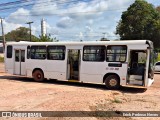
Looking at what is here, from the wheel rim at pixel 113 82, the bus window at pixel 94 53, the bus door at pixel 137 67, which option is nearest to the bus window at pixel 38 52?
the bus window at pixel 94 53

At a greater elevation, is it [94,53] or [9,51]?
[9,51]

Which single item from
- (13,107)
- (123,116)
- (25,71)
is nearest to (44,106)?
(13,107)

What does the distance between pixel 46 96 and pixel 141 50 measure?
19.5 ft

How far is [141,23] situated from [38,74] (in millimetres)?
33275

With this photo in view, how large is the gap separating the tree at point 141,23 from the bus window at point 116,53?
3338 cm

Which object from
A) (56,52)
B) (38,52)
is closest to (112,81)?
(56,52)

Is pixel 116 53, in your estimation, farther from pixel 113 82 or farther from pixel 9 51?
pixel 9 51

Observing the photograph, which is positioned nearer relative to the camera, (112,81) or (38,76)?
(112,81)

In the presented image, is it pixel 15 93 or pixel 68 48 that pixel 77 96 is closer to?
pixel 15 93

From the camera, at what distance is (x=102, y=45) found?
16.0 metres

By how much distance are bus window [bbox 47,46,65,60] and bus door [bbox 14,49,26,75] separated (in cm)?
253

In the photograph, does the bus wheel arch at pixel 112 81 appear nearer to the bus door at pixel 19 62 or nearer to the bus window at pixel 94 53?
the bus window at pixel 94 53

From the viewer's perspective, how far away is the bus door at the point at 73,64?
17.0 metres

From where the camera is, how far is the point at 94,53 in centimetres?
1636
